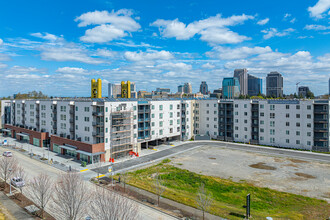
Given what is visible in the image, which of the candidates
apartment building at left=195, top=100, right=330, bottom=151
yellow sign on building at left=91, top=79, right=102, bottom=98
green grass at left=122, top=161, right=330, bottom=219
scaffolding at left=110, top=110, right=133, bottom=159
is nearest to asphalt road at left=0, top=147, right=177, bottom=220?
green grass at left=122, top=161, right=330, bottom=219

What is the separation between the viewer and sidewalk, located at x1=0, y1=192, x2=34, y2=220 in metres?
28.1

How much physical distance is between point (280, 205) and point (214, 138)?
51.9m

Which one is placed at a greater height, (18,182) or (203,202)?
(203,202)

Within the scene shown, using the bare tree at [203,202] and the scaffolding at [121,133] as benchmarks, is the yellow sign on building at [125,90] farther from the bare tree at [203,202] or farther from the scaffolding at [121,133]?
the bare tree at [203,202]

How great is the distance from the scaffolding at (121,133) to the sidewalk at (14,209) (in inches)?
975

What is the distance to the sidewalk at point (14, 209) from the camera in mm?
28064

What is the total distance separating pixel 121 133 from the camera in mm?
58406

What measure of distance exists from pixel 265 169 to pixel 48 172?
47124mm

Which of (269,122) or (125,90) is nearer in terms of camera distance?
(269,122)

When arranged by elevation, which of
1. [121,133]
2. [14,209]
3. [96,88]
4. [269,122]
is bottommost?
[14,209]

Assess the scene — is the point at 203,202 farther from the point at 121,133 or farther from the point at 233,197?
the point at 121,133

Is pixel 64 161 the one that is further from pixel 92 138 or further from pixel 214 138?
pixel 214 138

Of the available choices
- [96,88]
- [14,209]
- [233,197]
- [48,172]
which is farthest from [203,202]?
[96,88]

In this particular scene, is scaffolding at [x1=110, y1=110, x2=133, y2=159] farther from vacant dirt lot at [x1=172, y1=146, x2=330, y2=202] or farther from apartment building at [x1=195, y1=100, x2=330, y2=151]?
apartment building at [x1=195, y1=100, x2=330, y2=151]
